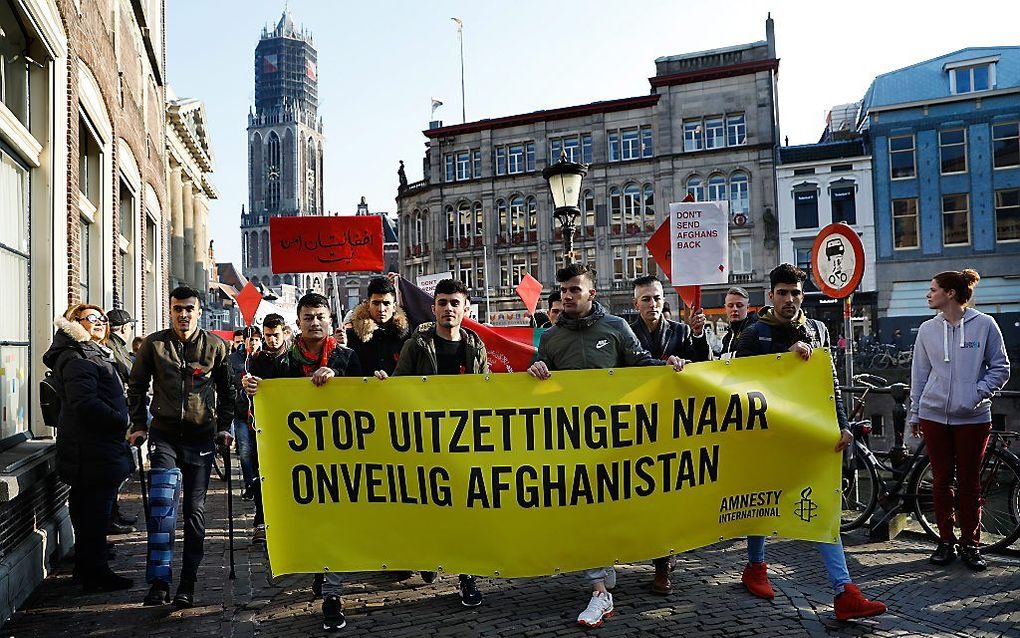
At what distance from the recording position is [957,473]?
584 cm

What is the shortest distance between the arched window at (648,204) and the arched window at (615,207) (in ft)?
5.04

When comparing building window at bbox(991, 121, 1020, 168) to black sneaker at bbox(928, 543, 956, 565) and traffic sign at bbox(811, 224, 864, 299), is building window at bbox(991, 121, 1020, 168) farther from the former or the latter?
black sneaker at bbox(928, 543, 956, 565)

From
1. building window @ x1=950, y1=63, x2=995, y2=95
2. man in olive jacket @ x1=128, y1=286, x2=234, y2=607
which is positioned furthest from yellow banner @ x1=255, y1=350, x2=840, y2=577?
building window @ x1=950, y1=63, x2=995, y2=95

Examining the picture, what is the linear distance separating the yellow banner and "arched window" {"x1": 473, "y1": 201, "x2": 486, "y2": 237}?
4927 cm

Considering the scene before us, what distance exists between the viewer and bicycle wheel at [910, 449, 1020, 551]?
6.01 meters

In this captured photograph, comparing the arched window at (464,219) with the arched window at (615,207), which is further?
the arched window at (464,219)

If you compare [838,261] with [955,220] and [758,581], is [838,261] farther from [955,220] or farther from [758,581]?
[955,220]

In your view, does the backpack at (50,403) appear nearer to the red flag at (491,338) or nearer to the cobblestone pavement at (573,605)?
the cobblestone pavement at (573,605)

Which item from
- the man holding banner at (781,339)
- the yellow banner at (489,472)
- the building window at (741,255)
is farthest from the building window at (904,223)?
the yellow banner at (489,472)

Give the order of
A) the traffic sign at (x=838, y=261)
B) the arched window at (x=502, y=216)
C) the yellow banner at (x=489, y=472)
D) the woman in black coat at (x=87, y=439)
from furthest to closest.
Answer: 1. the arched window at (x=502, y=216)
2. the traffic sign at (x=838, y=261)
3. the woman in black coat at (x=87, y=439)
4. the yellow banner at (x=489, y=472)

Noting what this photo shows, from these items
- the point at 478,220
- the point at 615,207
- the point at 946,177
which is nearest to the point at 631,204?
the point at 615,207

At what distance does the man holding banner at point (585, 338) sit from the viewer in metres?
4.91

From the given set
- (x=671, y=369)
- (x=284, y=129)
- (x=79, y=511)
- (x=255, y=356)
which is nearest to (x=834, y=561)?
(x=671, y=369)

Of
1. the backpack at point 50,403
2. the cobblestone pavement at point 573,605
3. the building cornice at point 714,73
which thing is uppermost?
the building cornice at point 714,73
